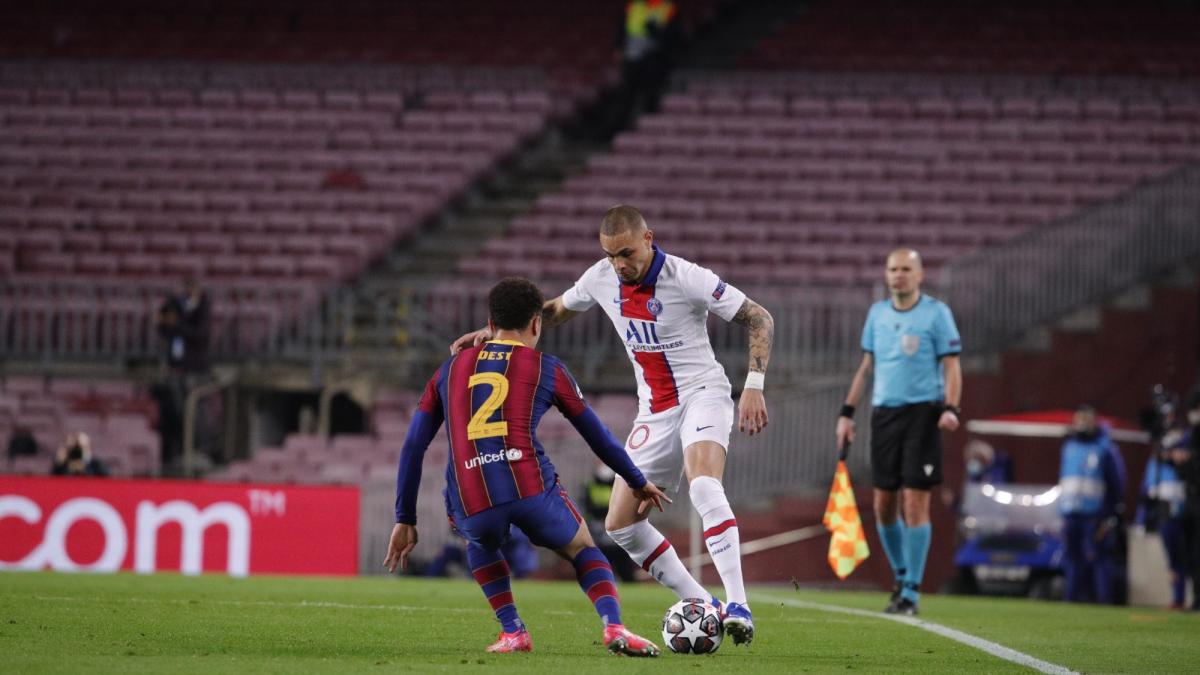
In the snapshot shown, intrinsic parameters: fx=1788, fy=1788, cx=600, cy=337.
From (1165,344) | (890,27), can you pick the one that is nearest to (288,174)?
(890,27)

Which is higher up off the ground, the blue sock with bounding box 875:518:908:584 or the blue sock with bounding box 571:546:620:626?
the blue sock with bounding box 571:546:620:626

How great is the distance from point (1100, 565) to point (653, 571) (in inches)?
384

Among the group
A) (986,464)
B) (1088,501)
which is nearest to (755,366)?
(1088,501)

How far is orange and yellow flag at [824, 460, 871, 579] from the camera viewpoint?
37.9ft

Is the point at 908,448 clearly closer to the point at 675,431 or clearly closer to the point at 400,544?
the point at 675,431

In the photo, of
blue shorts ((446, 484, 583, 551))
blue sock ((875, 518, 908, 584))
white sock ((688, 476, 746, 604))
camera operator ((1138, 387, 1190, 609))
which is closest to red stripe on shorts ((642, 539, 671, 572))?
white sock ((688, 476, 746, 604))

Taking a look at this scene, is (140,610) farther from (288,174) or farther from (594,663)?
(288,174)

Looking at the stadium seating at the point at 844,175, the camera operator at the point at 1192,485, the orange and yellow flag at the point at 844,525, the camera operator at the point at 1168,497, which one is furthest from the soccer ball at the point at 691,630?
the stadium seating at the point at 844,175

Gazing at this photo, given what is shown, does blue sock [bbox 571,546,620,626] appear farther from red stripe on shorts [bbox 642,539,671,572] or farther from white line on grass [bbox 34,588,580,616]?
white line on grass [bbox 34,588,580,616]

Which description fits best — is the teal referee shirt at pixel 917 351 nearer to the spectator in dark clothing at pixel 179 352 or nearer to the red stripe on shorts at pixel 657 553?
the red stripe on shorts at pixel 657 553

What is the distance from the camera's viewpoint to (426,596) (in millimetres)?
12742

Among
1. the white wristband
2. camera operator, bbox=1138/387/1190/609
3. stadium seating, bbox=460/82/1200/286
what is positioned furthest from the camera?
stadium seating, bbox=460/82/1200/286

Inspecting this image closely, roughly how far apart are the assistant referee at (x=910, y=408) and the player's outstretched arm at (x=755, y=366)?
10.8 ft

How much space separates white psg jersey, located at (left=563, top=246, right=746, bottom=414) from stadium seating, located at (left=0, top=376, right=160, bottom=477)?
39.8ft
